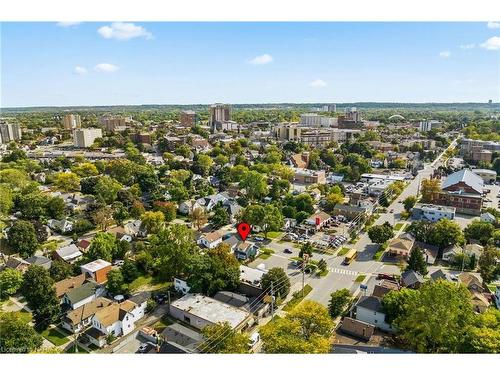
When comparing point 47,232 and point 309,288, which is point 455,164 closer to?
point 309,288

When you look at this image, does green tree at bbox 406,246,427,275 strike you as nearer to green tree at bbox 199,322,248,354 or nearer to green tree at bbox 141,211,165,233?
green tree at bbox 199,322,248,354

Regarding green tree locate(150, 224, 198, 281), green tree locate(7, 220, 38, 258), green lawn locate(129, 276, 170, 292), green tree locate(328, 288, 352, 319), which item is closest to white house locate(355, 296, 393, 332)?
green tree locate(328, 288, 352, 319)

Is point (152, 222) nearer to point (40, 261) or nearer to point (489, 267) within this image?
point (40, 261)

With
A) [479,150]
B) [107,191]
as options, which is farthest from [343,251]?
[479,150]

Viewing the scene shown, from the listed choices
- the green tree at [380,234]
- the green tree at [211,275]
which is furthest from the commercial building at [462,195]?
the green tree at [211,275]

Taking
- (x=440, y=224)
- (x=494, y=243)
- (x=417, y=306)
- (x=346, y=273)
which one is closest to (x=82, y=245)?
(x=346, y=273)

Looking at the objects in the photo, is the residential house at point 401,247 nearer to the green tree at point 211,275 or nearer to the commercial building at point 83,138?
the green tree at point 211,275
